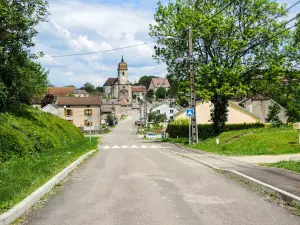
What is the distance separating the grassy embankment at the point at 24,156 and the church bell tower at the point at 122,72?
520 feet

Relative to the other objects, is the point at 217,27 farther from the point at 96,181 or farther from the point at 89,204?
the point at 89,204

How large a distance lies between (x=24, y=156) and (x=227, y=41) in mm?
20195

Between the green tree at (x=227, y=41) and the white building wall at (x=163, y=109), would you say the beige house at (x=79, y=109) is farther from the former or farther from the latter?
the green tree at (x=227, y=41)

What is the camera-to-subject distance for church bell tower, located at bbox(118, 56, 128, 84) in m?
185

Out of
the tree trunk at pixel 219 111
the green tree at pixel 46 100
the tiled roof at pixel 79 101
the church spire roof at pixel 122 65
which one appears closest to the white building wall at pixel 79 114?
the tiled roof at pixel 79 101

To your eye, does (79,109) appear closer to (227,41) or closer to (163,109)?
(163,109)

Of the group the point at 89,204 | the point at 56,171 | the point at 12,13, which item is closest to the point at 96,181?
the point at 56,171

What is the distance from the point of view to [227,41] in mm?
31984

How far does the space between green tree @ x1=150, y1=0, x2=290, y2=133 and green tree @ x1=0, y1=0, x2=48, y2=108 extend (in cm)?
1363

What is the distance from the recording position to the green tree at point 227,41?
105 feet

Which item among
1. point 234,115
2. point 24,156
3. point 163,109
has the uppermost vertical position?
point 163,109

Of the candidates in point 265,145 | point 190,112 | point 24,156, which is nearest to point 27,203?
point 24,156

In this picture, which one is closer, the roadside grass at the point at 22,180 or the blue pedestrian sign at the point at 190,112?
the roadside grass at the point at 22,180

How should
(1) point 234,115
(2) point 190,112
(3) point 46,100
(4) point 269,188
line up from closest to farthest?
(4) point 269,188
(2) point 190,112
(1) point 234,115
(3) point 46,100
